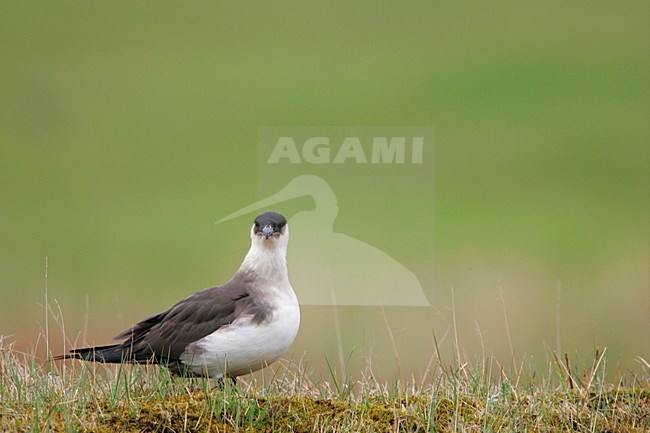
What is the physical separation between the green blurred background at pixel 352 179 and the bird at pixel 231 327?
33.7 inches

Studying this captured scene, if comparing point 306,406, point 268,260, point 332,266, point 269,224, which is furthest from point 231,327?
point 332,266

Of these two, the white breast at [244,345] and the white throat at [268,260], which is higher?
the white throat at [268,260]

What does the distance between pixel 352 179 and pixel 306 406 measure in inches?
727

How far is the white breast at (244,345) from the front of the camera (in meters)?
8.11

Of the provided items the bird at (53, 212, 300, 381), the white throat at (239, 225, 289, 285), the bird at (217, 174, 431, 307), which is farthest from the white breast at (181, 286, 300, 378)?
the bird at (217, 174, 431, 307)

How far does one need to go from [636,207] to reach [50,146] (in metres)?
15.7

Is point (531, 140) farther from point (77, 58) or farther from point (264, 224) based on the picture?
point (264, 224)

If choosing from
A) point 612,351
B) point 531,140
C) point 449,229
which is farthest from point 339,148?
point 612,351

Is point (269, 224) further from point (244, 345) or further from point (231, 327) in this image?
point (244, 345)

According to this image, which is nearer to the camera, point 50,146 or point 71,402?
point 71,402

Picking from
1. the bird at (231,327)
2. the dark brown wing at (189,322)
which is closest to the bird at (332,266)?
the bird at (231,327)

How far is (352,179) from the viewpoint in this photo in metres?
25.8

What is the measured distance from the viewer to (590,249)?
907 inches

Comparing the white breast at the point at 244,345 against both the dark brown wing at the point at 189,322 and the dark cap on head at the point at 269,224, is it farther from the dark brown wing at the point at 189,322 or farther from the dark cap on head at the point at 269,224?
the dark cap on head at the point at 269,224
